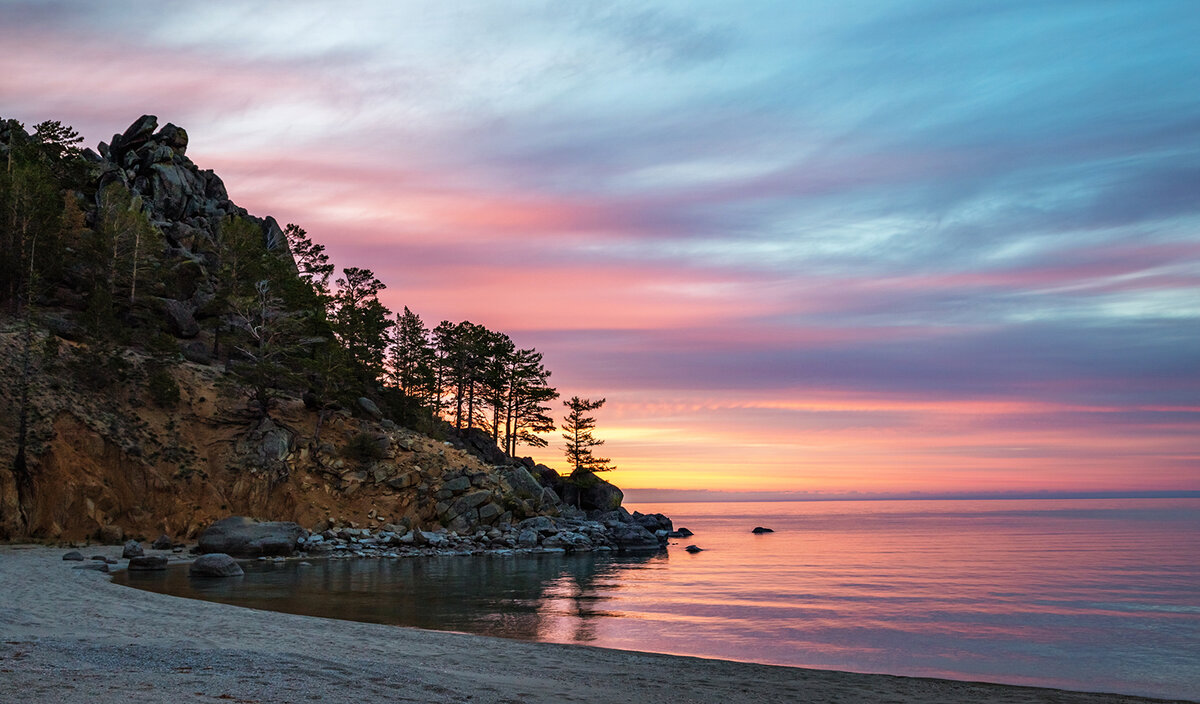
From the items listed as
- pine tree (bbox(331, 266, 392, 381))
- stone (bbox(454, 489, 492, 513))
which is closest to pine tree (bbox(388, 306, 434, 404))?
pine tree (bbox(331, 266, 392, 381))

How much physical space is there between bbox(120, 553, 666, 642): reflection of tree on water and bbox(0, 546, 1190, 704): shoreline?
3.55 meters

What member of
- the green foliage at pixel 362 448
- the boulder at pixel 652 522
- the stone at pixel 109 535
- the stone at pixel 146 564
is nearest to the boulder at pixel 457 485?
the green foliage at pixel 362 448

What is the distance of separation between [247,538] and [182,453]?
10.5m

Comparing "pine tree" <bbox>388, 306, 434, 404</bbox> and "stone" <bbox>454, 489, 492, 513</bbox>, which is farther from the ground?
"pine tree" <bbox>388, 306, 434, 404</bbox>

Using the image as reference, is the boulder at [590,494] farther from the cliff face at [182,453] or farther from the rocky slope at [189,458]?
the cliff face at [182,453]

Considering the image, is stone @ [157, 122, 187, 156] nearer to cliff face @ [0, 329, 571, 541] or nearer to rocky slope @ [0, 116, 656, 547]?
rocky slope @ [0, 116, 656, 547]

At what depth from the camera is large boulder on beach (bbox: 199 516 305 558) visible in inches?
1893

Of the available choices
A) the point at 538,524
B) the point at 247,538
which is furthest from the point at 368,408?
the point at 247,538

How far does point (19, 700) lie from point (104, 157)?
4702 inches

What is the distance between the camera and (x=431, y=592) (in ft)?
Answer: 111

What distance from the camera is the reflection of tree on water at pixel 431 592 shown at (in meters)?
25.6

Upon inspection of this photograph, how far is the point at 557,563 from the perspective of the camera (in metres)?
54.3

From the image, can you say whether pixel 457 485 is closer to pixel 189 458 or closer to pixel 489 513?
pixel 489 513

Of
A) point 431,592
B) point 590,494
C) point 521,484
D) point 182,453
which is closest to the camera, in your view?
point 431,592
